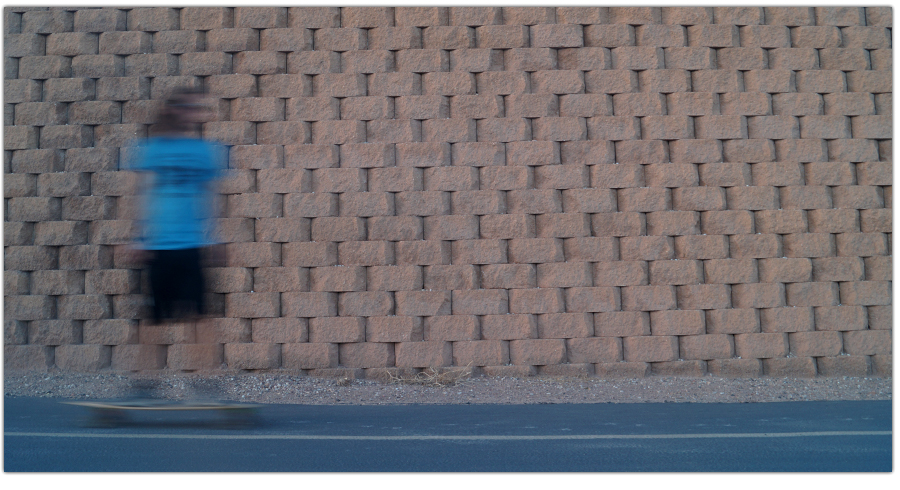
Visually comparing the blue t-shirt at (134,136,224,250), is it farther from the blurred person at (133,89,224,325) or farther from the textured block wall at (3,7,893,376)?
the textured block wall at (3,7,893,376)

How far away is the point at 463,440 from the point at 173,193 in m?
2.13

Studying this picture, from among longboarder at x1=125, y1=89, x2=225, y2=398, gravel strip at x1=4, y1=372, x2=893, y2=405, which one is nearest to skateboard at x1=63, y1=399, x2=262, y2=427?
longboarder at x1=125, y1=89, x2=225, y2=398

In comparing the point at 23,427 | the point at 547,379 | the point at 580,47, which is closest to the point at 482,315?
the point at 547,379

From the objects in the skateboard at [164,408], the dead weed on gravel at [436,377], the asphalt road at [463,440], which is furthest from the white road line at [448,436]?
the dead weed on gravel at [436,377]

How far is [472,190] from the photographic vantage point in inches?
224

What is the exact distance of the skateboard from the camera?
12.4 feet

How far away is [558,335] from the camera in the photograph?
5.66m

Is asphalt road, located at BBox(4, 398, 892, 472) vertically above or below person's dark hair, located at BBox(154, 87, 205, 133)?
below

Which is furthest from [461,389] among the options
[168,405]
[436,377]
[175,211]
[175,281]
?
[175,211]

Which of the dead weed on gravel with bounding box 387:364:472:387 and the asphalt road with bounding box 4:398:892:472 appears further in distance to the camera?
the dead weed on gravel with bounding box 387:364:472:387

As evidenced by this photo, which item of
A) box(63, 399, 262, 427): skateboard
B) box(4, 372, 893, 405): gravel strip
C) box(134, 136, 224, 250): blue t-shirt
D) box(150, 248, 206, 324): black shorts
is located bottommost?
box(4, 372, 893, 405): gravel strip

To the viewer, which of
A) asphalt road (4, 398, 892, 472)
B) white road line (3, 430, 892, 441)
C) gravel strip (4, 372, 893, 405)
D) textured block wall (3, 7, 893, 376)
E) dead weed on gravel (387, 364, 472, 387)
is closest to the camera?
asphalt road (4, 398, 892, 472)

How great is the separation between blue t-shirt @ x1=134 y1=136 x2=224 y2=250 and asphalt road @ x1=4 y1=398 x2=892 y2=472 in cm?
106

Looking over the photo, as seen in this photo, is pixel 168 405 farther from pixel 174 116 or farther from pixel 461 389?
pixel 461 389
